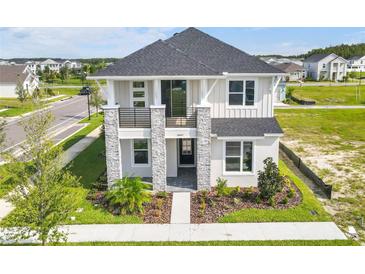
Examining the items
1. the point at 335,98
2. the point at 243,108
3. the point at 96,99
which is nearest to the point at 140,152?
the point at 243,108

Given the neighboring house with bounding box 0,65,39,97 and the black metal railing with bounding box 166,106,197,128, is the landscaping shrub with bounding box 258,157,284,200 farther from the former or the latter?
the neighboring house with bounding box 0,65,39,97

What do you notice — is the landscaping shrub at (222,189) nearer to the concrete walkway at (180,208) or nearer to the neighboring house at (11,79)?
the concrete walkway at (180,208)

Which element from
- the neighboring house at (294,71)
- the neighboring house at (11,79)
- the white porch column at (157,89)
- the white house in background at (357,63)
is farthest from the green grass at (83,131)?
the white house in background at (357,63)

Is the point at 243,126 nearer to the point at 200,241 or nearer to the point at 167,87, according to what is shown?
the point at 167,87

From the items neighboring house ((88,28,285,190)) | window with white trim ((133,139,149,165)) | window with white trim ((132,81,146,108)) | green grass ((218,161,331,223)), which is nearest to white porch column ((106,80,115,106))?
neighboring house ((88,28,285,190))

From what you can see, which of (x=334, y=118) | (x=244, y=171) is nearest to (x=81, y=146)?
(x=244, y=171)

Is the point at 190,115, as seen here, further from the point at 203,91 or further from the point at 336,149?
the point at 336,149
